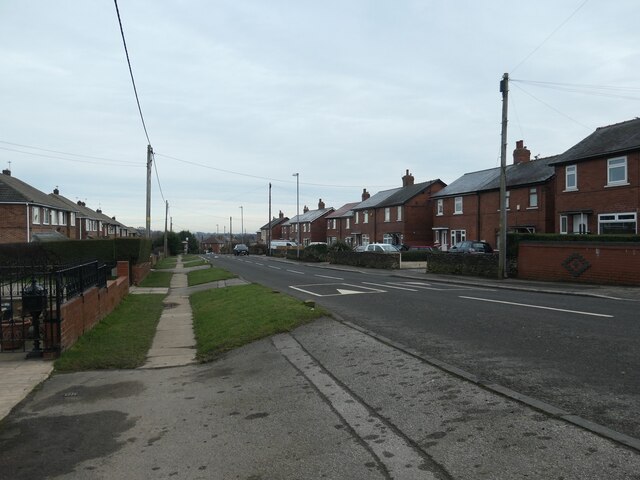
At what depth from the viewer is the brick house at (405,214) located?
5062 cm

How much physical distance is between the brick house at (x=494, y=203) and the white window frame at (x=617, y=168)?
268 inches

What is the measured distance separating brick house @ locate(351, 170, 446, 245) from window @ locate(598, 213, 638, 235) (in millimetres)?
24313

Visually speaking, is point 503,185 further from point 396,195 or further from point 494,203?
point 396,195

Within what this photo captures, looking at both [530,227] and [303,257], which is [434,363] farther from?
[303,257]

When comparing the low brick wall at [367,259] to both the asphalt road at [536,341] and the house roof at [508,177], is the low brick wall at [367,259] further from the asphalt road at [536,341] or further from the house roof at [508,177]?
the asphalt road at [536,341]

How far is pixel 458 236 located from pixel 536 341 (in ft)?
123

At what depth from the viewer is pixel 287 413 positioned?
16.8 ft

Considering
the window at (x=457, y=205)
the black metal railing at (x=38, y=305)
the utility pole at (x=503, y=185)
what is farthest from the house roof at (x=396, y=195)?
the black metal railing at (x=38, y=305)

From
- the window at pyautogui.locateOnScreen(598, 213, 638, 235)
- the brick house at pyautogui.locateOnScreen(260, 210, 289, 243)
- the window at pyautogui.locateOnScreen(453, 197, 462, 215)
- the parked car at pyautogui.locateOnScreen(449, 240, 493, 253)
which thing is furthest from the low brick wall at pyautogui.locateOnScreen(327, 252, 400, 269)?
the brick house at pyautogui.locateOnScreen(260, 210, 289, 243)

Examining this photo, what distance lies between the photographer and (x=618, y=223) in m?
25.9

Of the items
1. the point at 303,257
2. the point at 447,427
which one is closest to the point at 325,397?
the point at 447,427

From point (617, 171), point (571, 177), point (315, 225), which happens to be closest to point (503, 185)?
point (617, 171)

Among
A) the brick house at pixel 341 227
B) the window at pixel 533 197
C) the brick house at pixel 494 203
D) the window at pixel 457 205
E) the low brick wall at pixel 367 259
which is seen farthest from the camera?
the brick house at pixel 341 227

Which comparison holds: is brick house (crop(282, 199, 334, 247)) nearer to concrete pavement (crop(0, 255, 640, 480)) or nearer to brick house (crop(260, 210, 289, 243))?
brick house (crop(260, 210, 289, 243))
